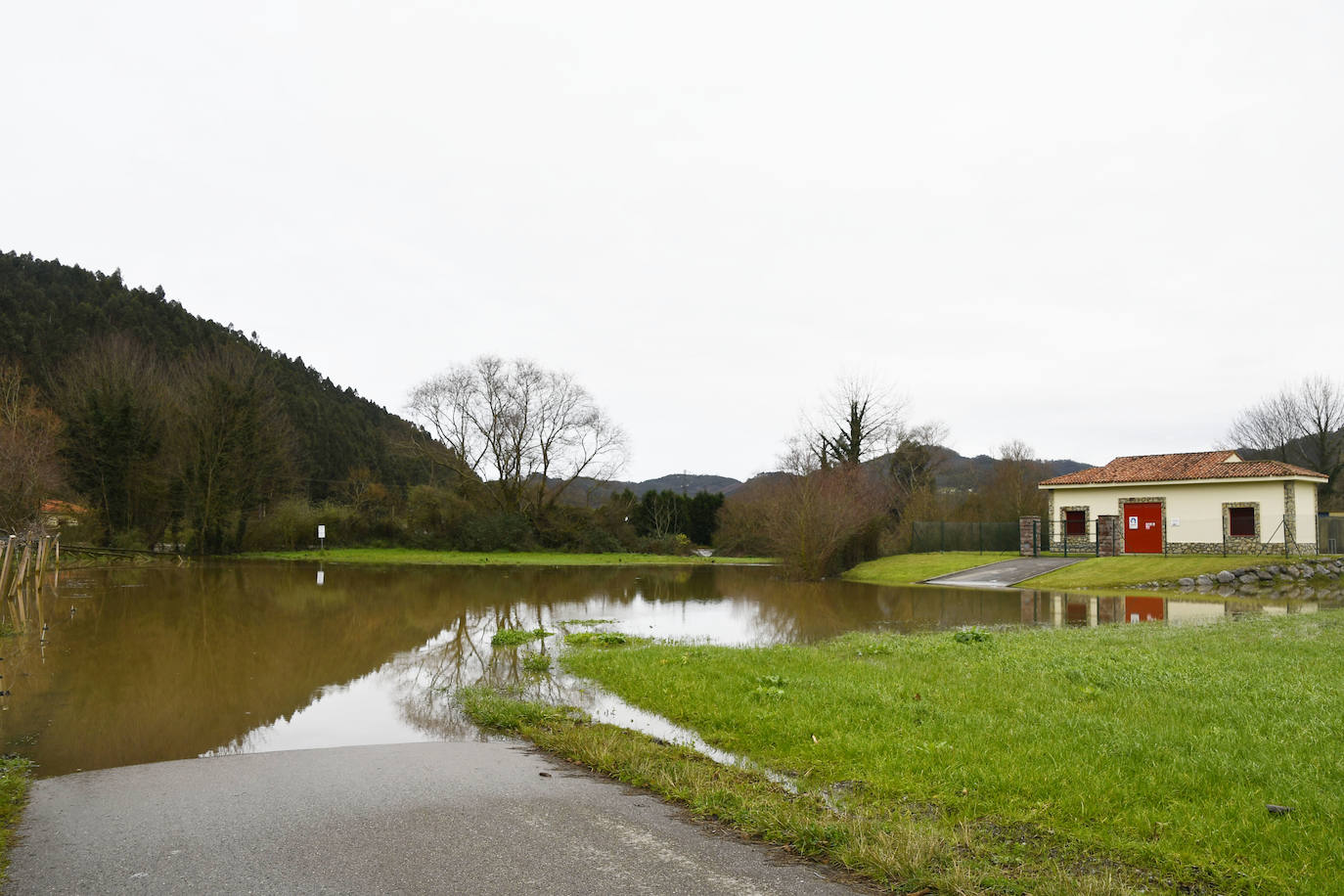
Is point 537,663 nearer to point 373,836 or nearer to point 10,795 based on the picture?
point 10,795

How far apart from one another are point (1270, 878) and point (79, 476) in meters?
45.6

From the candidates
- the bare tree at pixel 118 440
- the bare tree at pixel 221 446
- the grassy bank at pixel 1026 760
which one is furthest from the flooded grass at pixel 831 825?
the bare tree at pixel 118 440

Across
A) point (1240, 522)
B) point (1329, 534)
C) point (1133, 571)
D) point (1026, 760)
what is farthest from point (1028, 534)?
point (1026, 760)

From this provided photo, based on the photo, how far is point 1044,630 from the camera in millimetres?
14594

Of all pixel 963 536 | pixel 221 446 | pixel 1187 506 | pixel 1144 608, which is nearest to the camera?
pixel 1144 608

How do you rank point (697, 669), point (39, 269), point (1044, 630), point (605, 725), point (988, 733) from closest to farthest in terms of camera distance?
point (988, 733) < point (605, 725) < point (697, 669) < point (1044, 630) < point (39, 269)

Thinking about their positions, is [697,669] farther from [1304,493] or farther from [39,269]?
[39,269]

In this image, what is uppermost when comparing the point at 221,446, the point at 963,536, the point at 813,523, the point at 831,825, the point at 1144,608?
the point at 221,446

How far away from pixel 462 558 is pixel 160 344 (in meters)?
34.3

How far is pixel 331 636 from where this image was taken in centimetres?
1518

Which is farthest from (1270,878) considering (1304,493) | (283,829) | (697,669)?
(1304,493)

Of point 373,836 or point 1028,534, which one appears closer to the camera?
point 373,836

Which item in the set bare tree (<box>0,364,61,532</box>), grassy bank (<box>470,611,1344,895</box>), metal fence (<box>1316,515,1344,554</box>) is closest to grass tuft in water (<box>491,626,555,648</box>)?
grassy bank (<box>470,611,1344,895</box>)

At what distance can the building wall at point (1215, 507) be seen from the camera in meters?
32.1
